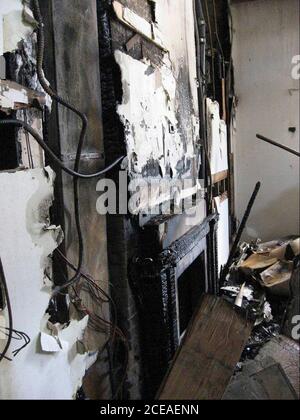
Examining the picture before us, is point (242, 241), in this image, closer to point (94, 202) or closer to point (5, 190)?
point (94, 202)

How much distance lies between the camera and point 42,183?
4.14 feet

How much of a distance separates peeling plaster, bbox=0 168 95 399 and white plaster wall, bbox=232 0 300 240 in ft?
13.4

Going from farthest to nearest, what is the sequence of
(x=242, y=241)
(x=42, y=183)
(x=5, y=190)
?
(x=242, y=241) < (x=42, y=183) < (x=5, y=190)

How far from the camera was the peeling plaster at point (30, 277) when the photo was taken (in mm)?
1118

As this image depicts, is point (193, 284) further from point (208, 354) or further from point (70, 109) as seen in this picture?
point (70, 109)

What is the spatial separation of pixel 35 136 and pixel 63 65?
1.24 ft

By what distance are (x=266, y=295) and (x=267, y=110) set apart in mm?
2652

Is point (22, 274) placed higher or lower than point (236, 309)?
higher

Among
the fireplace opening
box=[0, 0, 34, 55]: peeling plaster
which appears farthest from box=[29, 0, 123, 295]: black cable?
the fireplace opening

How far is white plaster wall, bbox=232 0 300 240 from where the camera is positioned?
4.66m

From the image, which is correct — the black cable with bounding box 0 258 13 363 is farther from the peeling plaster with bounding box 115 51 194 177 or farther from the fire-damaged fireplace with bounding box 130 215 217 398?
the peeling plaster with bounding box 115 51 194 177
